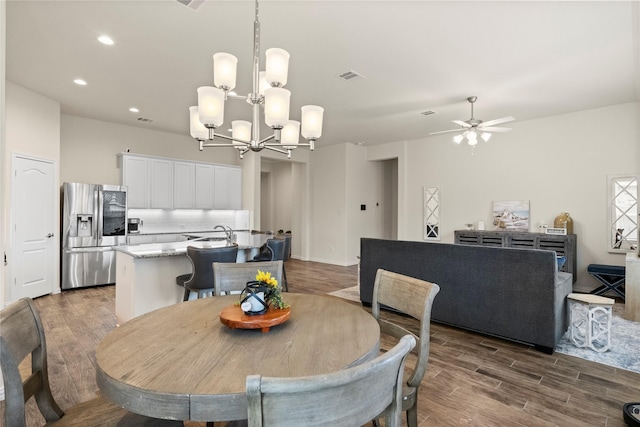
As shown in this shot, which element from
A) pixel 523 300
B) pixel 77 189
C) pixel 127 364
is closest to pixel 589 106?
pixel 523 300

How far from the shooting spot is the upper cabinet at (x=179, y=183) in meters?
5.91

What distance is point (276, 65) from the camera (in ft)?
7.28

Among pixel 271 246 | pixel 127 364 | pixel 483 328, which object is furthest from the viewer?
pixel 271 246

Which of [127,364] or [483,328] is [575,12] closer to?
[483,328]

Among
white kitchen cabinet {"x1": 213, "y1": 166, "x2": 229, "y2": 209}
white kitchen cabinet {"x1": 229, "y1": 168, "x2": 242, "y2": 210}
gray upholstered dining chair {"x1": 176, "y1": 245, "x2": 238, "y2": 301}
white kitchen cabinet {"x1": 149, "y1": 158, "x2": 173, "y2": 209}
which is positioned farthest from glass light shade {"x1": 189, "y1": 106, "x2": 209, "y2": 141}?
white kitchen cabinet {"x1": 229, "y1": 168, "x2": 242, "y2": 210}

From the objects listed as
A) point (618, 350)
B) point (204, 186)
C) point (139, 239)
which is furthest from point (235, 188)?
point (618, 350)

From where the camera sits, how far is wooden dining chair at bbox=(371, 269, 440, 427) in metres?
1.45

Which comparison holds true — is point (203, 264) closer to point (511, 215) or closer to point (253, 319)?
point (253, 319)

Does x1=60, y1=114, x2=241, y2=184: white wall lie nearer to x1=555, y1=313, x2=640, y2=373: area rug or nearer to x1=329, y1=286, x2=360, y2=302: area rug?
x1=329, y1=286, x2=360, y2=302: area rug

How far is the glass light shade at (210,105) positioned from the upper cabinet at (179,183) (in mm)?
4527

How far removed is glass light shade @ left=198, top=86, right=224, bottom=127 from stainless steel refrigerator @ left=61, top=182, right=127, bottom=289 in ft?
13.9

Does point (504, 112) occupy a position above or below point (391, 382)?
above

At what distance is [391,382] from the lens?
83 cm

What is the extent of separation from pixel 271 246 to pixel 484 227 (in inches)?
175
